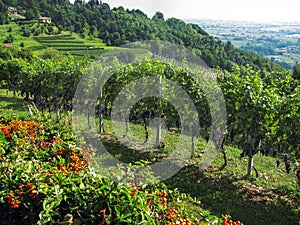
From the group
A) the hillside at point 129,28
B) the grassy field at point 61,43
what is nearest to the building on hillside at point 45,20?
the hillside at point 129,28

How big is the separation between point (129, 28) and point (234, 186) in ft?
201

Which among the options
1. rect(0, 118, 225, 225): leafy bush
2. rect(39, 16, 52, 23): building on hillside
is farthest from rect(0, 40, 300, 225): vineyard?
rect(39, 16, 52, 23): building on hillside

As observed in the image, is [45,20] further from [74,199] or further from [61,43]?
[74,199]

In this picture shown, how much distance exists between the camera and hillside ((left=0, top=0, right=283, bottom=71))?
6147 cm

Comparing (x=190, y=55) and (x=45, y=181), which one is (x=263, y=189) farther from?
(x=45, y=181)

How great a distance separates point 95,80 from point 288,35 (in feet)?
627

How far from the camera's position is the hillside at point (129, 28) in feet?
202

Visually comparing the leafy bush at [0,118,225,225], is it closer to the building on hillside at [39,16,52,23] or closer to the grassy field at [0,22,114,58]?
the grassy field at [0,22,114,58]

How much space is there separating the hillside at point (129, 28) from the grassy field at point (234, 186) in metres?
42.4

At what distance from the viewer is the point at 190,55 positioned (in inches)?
519

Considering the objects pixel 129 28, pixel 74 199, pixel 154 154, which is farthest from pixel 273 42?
pixel 74 199

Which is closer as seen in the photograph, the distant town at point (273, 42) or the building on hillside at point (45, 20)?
the building on hillside at point (45, 20)

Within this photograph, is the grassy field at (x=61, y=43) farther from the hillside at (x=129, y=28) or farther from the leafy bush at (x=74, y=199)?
the leafy bush at (x=74, y=199)

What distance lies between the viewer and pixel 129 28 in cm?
6694
